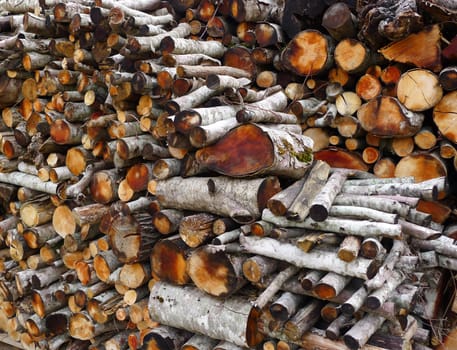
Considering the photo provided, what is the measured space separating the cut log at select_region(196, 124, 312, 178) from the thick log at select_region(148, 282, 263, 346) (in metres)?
0.80

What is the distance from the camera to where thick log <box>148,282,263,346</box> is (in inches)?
113

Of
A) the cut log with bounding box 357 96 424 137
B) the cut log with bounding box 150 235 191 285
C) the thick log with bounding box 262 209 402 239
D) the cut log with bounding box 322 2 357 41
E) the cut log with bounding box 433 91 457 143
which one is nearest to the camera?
the thick log with bounding box 262 209 402 239

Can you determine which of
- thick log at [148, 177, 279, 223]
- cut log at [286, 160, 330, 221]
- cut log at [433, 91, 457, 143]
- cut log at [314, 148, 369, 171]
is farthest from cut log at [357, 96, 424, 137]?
thick log at [148, 177, 279, 223]

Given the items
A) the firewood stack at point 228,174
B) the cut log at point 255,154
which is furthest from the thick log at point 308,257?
the cut log at point 255,154

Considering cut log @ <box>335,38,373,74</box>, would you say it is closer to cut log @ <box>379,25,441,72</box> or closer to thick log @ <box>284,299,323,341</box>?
cut log @ <box>379,25,441,72</box>

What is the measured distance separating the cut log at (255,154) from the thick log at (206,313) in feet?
2.63

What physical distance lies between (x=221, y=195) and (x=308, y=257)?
0.69 meters

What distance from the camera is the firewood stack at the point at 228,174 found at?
9.02ft

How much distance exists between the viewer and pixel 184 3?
453 centimetres

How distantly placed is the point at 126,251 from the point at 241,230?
93 cm

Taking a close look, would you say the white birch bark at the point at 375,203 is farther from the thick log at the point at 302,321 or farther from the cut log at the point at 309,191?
the thick log at the point at 302,321

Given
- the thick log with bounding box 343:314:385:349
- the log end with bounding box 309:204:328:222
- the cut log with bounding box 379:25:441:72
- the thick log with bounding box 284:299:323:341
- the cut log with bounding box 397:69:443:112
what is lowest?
the thick log with bounding box 284:299:323:341

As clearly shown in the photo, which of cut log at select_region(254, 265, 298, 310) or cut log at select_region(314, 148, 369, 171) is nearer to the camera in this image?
cut log at select_region(254, 265, 298, 310)

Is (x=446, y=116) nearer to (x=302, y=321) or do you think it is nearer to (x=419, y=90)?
(x=419, y=90)
